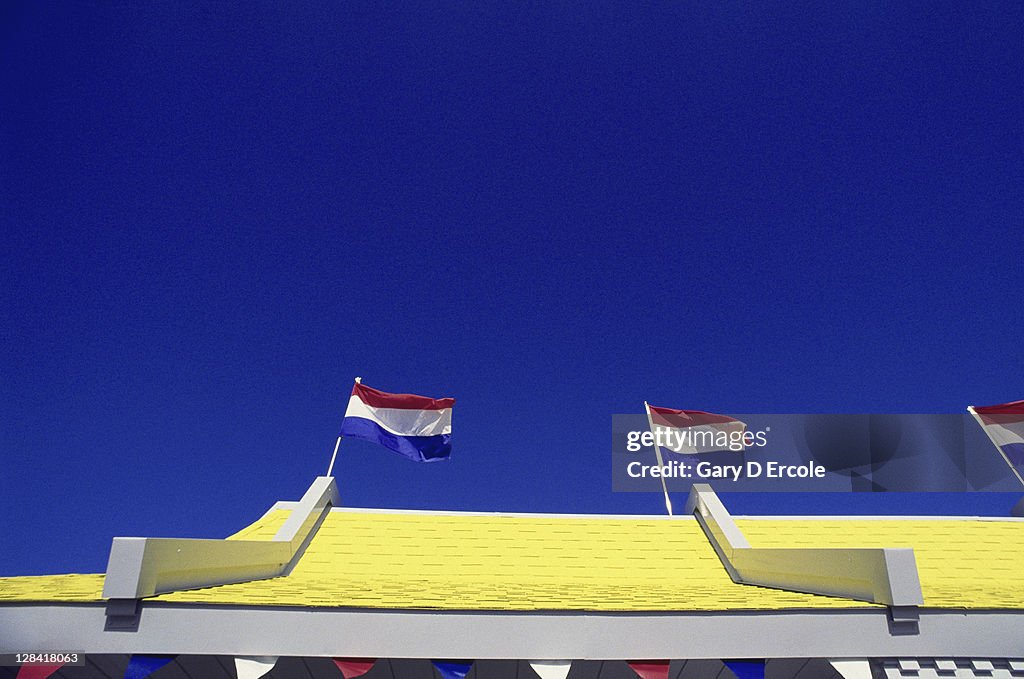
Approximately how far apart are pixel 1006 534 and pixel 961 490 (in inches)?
142

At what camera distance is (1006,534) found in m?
11.1

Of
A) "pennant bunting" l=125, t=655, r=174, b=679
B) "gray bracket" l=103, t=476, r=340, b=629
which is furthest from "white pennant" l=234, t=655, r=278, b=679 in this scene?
"gray bracket" l=103, t=476, r=340, b=629

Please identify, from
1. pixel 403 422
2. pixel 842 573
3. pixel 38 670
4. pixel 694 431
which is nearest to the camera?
pixel 38 670

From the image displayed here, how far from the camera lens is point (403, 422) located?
1347cm

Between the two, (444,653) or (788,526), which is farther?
(788,526)

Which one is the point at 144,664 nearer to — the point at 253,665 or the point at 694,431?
the point at 253,665

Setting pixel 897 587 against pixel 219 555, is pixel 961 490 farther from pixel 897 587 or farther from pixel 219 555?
pixel 219 555

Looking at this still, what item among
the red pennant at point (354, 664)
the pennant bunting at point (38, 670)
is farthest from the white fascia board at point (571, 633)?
the pennant bunting at point (38, 670)

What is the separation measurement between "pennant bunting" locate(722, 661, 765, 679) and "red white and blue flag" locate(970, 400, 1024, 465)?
8.45m

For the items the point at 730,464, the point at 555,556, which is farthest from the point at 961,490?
the point at 555,556

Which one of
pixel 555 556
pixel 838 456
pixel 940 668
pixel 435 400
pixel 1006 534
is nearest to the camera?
pixel 940 668

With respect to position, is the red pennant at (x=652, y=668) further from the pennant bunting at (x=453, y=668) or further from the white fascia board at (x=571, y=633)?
the pennant bunting at (x=453, y=668)

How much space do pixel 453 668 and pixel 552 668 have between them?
820 mm

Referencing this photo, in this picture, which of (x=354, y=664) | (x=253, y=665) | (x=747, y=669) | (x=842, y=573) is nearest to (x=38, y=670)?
(x=253, y=665)
